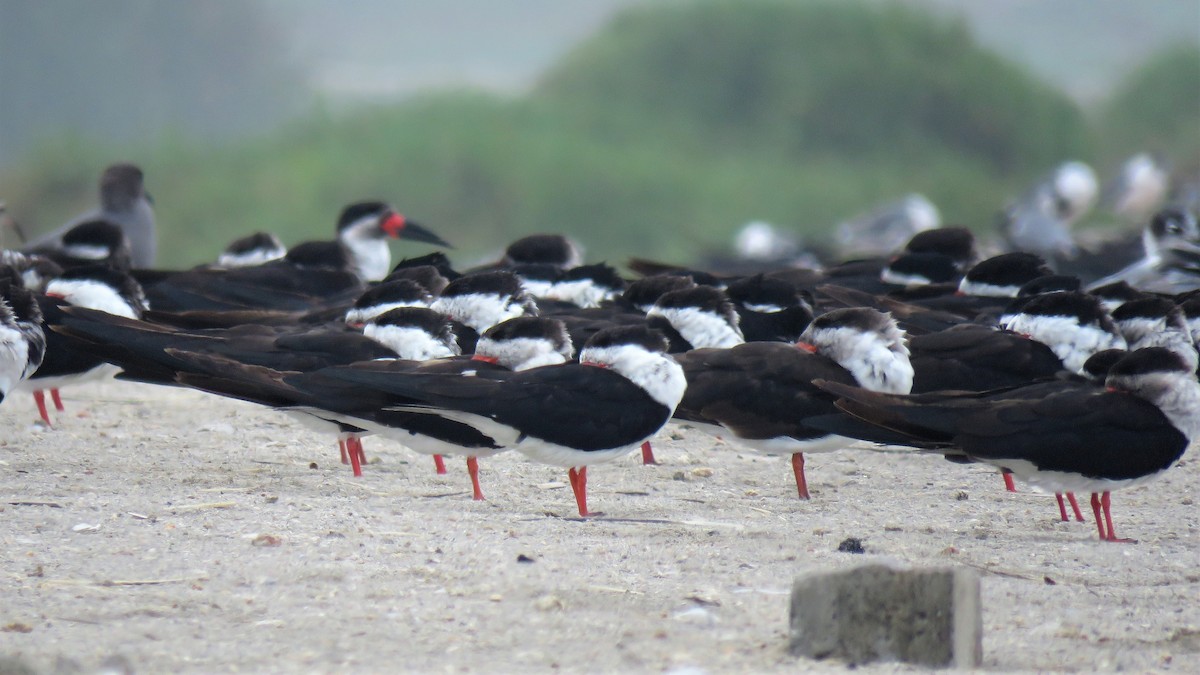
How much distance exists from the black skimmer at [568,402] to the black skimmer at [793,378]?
416mm

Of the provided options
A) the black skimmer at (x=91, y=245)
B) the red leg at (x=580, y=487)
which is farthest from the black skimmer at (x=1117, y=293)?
the black skimmer at (x=91, y=245)

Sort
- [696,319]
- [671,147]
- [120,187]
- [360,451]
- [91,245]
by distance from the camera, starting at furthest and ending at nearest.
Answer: [671,147] → [120,187] → [91,245] → [696,319] → [360,451]

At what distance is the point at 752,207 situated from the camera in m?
22.4

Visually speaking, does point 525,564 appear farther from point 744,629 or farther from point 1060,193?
point 1060,193

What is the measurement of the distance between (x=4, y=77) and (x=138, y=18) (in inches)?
123

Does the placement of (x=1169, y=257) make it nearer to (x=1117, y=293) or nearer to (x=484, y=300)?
(x=1117, y=293)

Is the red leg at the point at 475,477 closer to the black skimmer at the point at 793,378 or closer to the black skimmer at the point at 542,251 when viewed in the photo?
the black skimmer at the point at 793,378

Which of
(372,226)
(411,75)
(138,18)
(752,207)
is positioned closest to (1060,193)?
(752,207)

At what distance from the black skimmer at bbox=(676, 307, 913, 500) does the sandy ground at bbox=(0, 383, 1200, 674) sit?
9.0 inches

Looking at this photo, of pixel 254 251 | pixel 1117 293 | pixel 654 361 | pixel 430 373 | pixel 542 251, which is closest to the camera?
pixel 430 373

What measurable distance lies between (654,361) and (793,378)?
643 millimetres

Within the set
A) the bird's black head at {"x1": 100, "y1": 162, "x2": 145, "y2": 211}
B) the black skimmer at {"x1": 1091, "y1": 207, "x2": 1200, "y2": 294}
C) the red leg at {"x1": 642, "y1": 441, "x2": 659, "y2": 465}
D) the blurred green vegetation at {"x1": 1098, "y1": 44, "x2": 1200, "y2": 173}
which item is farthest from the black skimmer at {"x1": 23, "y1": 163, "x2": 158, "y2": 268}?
the blurred green vegetation at {"x1": 1098, "y1": 44, "x2": 1200, "y2": 173}

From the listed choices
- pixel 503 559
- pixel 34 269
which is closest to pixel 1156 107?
pixel 34 269

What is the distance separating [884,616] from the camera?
3420 mm
